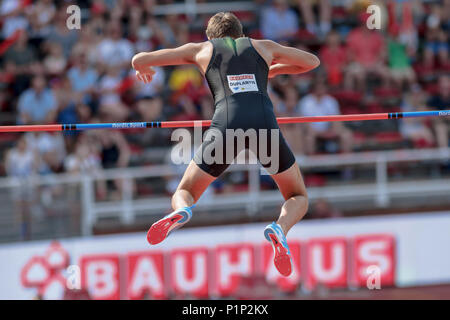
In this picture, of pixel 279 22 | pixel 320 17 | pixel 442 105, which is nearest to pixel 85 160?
pixel 279 22

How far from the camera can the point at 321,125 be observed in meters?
15.1

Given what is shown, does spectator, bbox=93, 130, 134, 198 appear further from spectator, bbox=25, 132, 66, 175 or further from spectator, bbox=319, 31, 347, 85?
spectator, bbox=319, 31, 347, 85

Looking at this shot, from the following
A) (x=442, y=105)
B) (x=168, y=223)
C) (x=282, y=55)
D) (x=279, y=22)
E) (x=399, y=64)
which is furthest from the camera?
(x=279, y=22)

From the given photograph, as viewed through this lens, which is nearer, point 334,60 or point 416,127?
point 416,127

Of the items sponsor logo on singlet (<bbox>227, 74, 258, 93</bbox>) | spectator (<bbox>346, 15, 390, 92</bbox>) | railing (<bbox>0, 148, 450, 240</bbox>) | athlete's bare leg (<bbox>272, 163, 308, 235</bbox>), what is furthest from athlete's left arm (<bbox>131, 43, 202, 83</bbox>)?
spectator (<bbox>346, 15, 390, 92</bbox>)

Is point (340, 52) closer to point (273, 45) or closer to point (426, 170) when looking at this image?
point (426, 170)

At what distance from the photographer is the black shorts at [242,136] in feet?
24.6

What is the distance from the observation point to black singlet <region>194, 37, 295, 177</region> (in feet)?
24.6

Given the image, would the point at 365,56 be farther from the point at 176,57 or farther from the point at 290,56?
the point at 176,57

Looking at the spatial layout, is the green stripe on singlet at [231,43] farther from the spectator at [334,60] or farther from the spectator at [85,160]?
the spectator at [334,60]

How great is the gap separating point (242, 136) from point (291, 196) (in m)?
0.74

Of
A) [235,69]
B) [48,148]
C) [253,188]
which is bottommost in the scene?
[253,188]

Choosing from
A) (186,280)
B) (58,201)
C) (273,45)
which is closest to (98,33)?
(58,201)
